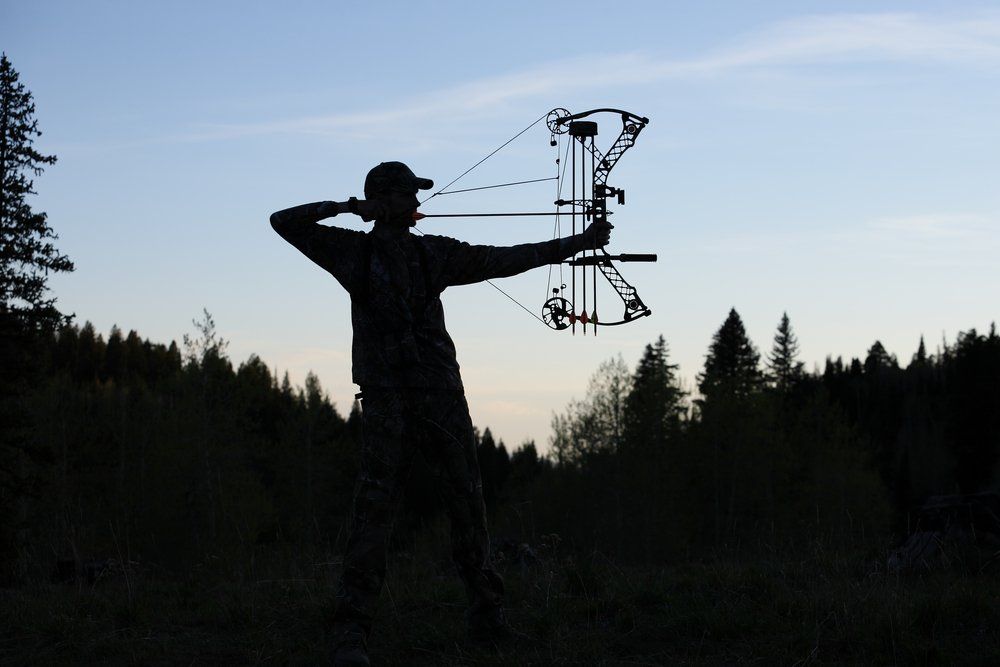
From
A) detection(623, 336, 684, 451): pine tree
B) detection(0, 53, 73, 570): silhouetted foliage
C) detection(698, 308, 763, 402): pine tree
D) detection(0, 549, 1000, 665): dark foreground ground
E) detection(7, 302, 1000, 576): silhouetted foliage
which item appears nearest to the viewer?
detection(0, 549, 1000, 665): dark foreground ground

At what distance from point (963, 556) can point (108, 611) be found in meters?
7.44

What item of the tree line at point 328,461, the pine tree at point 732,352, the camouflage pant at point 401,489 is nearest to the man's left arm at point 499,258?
the camouflage pant at point 401,489

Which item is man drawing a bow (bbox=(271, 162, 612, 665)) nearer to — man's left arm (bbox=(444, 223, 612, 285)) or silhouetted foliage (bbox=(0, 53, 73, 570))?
man's left arm (bbox=(444, 223, 612, 285))

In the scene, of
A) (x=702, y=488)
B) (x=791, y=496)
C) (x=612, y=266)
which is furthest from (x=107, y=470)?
(x=612, y=266)

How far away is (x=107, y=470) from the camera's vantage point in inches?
2719

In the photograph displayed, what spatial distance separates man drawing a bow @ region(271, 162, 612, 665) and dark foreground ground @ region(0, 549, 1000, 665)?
636mm

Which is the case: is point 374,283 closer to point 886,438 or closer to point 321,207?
point 321,207

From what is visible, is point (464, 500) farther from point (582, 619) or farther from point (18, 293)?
point (18, 293)

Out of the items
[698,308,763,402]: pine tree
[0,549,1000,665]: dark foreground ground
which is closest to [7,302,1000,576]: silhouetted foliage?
[698,308,763,402]: pine tree

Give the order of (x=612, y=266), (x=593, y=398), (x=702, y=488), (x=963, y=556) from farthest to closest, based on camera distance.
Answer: (x=702, y=488) → (x=593, y=398) → (x=963, y=556) → (x=612, y=266)

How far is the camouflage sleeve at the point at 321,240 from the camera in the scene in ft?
23.6

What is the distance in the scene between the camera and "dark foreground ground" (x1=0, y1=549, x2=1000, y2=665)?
705 centimetres

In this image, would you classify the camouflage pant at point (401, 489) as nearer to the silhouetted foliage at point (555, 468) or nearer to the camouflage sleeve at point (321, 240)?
the camouflage sleeve at point (321, 240)

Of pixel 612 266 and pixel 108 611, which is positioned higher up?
pixel 612 266
